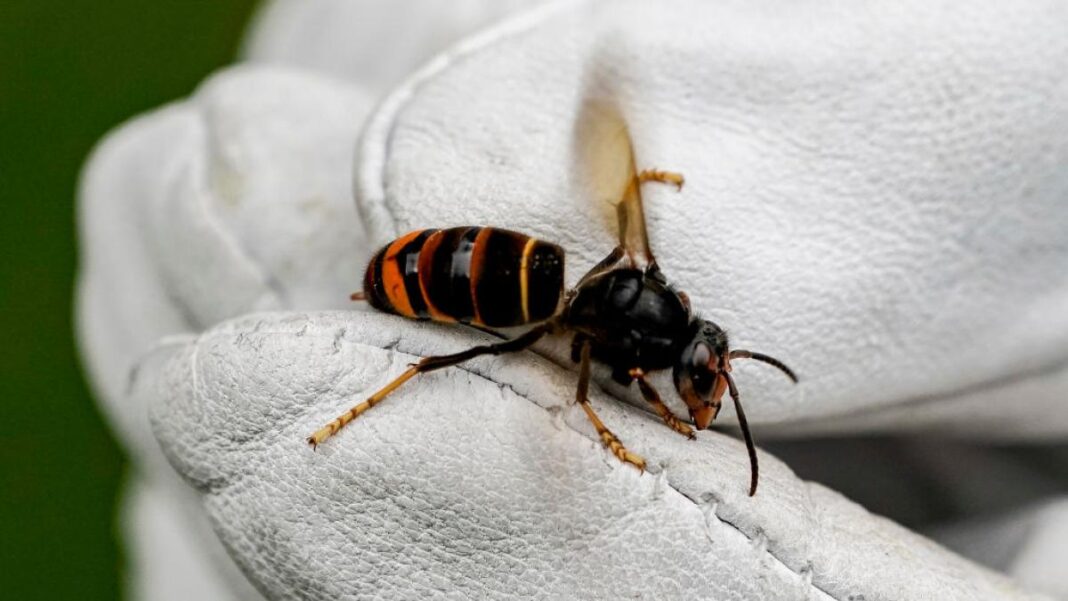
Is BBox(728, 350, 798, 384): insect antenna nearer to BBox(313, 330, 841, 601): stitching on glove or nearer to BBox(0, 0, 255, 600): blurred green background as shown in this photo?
BBox(313, 330, 841, 601): stitching on glove

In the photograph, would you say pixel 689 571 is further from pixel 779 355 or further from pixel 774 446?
pixel 774 446

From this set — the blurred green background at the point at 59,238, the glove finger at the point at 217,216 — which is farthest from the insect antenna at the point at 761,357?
the blurred green background at the point at 59,238

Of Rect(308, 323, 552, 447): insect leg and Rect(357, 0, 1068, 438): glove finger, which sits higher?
Rect(357, 0, 1068, 438): glove finger

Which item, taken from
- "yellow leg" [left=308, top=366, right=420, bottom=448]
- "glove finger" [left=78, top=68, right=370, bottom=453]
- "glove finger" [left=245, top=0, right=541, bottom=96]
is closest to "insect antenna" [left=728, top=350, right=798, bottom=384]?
"yellow leg" [left=308, top=366, right=420, bottom=448]

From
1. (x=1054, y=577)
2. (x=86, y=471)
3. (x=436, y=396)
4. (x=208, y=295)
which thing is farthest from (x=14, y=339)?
(x=1054, y=577)

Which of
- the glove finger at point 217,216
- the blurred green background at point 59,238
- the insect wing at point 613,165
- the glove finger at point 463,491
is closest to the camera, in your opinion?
the glove finger at point 463,491

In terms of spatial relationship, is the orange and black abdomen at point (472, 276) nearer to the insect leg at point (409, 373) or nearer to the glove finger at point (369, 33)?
the insect leg at point (409, 373)

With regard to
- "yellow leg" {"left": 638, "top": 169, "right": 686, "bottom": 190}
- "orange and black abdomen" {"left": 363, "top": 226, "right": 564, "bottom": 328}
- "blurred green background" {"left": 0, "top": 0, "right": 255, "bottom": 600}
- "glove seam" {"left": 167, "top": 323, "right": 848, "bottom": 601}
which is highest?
"yellow leg" {"left": 638, "top": 169, "right": 686, "bottom": 190}
